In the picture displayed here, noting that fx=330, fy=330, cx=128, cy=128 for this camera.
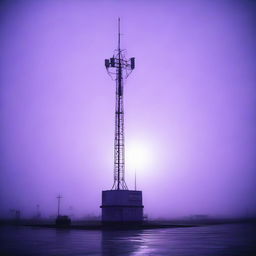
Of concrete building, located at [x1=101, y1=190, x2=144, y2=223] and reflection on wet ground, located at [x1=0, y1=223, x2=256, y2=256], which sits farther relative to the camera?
concrete building, located at [x1=101, y1=190, x2=144, y2=223]

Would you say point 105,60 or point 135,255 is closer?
point 135,255

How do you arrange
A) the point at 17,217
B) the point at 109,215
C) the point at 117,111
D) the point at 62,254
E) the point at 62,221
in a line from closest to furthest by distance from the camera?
the point at 62,254, the point at 109,215, the point at 117,111, the point at 62,221, the point at 17,217

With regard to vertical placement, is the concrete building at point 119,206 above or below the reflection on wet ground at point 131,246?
above

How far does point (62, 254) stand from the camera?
18422 millimetres

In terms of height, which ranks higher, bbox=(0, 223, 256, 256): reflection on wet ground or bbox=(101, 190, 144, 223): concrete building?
bbox=(101, 190, 144, 223): concrete building

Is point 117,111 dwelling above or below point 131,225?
above

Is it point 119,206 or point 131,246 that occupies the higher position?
point 119,206

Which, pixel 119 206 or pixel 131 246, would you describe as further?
pixel 119 206

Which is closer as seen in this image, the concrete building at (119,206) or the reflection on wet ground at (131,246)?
the reflection on wet ground at (131,246)

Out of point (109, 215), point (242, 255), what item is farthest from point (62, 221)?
point (242, 255)

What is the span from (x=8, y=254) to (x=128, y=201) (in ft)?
133

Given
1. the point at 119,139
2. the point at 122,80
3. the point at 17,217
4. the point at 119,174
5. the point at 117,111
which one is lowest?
the point at 17,217

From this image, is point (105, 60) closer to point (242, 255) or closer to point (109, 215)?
point (109, 215)

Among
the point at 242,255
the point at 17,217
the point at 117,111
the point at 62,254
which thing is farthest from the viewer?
the point at 17,217
